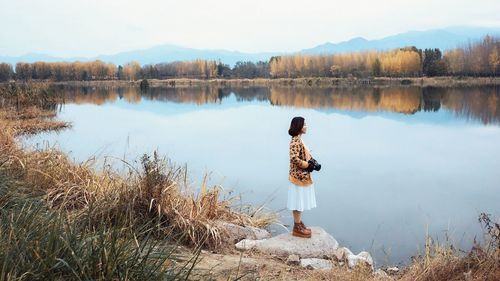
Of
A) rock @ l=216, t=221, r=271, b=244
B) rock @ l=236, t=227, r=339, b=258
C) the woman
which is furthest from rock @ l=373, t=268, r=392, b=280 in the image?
rock @ l=216, t=221, r=271, b=244

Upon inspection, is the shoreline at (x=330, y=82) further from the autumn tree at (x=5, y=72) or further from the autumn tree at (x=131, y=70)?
the autumn tree at (x=5, y=72)

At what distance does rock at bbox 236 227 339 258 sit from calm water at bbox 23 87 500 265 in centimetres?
87

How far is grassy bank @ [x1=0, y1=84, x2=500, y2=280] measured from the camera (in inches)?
115

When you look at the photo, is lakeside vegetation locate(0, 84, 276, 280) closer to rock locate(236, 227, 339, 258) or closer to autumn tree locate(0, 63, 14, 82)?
rock locate(236, 227, 339, 258)

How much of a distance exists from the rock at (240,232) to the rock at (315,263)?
1004mm

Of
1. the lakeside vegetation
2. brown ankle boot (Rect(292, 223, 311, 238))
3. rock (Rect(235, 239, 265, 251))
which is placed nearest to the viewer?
the lakeside vegetation

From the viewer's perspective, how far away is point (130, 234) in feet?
11.9

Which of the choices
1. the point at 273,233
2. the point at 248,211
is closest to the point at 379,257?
the point at 273,233

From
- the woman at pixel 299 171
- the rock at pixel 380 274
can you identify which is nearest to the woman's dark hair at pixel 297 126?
the woman at pixel 299 171

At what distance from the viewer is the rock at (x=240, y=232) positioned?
6.16 m

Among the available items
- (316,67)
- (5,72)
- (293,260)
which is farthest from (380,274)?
(5,72)

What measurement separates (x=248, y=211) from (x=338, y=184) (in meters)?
2.97

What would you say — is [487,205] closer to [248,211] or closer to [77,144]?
[248,211]

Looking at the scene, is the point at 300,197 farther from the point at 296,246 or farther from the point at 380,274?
the point at 380,274
